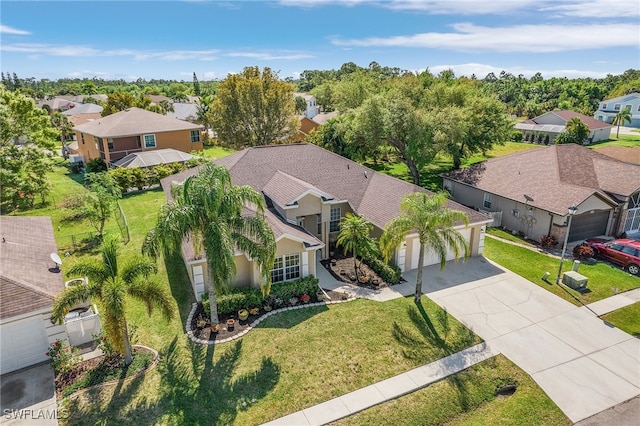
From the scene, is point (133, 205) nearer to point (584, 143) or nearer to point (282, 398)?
point (282, 398)

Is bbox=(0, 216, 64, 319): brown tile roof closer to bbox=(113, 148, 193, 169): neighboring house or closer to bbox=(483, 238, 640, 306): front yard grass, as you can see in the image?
bbox=(113, 148, 193, 169): neighboring house

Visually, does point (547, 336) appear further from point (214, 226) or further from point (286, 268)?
point (214, 226)

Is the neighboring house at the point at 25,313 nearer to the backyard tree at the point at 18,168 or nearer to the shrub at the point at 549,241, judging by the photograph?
the backyard tree at the point at 18,168

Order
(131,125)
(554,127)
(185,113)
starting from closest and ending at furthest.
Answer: (131,125) < (554,127) < (185,113)

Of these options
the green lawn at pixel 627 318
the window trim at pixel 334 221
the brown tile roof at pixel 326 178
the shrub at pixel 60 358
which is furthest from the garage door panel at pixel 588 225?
the shrub at pixel 60 358

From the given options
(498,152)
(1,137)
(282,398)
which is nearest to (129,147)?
(1,137)

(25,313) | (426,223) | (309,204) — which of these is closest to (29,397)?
(25,313)

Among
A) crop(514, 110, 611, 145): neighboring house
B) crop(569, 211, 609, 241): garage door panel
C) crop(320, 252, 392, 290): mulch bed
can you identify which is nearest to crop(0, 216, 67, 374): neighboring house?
crop(320, 252, 392, 290): mulch bed
